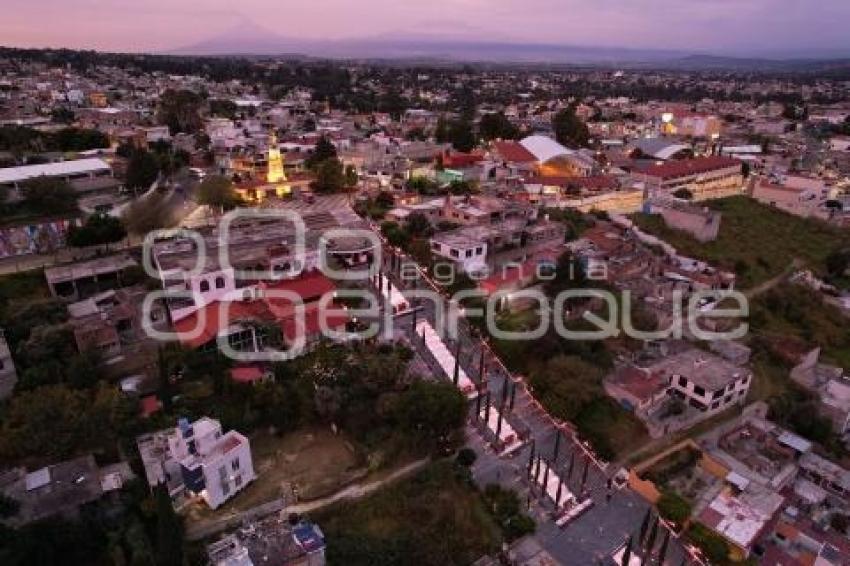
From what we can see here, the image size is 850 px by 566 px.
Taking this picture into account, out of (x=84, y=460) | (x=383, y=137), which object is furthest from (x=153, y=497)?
(x=383, y=137)

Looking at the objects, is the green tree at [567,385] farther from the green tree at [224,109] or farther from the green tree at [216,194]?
the green tree at [224,109]

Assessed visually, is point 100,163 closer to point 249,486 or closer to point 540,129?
point 249,486

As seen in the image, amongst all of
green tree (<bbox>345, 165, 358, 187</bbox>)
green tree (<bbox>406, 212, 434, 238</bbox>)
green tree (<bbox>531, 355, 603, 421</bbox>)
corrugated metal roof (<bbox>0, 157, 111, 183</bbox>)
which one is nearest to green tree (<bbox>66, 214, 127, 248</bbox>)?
corrugated metal roof (<bbox>0, 157, 111, 183</bbox>)

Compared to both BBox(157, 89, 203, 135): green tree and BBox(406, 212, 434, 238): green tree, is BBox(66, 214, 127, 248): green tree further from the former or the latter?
BBox(157, 89, 203, 135): green tree

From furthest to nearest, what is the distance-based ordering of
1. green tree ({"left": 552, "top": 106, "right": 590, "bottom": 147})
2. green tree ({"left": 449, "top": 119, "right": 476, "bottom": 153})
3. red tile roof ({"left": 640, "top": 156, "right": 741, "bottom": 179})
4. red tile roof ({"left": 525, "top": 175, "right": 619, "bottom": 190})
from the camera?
green tree ({"left": 552, "top": 106, "right": 590, "bottom": 147})
green tree ({"left": 449, "top": 119, "right": 476, "bottom": 153})
red tile roof ({"left": 640, "top": 156, "right": 741, "bottom": 179})
red tile roof ({"left": 525, "top": 175, "right": 619, "bottom": 190})

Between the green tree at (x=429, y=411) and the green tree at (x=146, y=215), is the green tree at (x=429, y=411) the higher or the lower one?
the lower one

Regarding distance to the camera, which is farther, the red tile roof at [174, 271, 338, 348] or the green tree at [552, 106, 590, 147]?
the green tree at [552, 106, 590, 147]

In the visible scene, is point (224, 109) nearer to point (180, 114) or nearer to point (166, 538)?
point (180, 114)

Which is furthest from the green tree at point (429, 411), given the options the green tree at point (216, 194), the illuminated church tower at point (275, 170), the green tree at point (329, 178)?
the illuminated church tower at point (275, 170)
